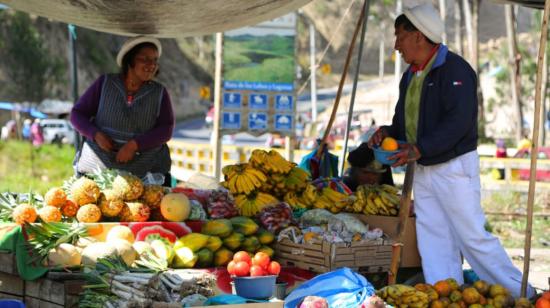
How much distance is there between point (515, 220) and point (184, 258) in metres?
9.91

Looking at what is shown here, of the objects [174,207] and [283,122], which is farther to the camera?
[283,122]

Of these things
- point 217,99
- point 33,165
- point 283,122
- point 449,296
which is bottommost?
point 33,165

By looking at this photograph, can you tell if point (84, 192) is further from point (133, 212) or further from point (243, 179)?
point (243, 179)

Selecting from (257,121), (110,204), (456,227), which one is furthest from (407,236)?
(257,121)

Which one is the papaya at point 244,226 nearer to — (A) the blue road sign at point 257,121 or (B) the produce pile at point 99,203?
(B) the produce pile at point 99,203

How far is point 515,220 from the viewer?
14.0 m

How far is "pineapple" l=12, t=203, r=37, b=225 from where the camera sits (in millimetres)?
5105

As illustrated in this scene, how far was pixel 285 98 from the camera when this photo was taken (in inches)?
483

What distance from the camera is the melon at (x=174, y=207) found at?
5.53 metres

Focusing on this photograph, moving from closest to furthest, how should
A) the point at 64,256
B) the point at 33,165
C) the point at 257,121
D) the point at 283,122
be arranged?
the point at 64,256
the point at 257,121
the point at 283,122
the point at 33,165

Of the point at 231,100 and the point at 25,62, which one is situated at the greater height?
the point at 25,62

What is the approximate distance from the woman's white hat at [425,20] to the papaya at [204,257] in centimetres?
198

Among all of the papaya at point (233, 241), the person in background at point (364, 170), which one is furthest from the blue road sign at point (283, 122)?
the papaya at point (233, 241)

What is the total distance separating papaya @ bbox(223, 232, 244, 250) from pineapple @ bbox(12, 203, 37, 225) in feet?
4.07
